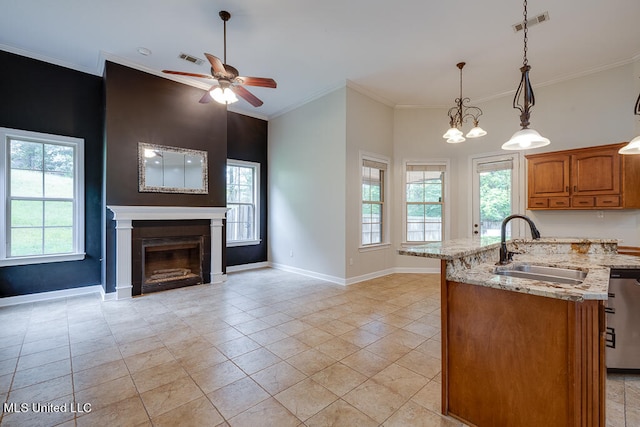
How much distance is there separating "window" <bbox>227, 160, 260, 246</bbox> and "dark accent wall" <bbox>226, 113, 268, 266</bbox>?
0.40ft

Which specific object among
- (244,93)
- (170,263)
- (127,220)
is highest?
(244,93)

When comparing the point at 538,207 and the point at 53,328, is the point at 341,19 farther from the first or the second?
the point at 53,328

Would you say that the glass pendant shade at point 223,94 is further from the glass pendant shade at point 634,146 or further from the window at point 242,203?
the glass pendant shade at point 634,146

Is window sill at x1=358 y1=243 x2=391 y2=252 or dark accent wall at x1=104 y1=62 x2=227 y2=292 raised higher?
dark accent wall at x1=104 y1=62 x2=227 y2=292

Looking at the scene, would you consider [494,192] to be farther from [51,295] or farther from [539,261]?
[51,295]

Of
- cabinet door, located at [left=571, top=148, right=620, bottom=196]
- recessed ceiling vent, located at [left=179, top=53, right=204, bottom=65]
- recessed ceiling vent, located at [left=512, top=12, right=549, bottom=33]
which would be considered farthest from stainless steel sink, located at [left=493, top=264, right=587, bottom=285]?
recessed ceiling vent, located at [left=179, top=53, right=204, bottom=65]

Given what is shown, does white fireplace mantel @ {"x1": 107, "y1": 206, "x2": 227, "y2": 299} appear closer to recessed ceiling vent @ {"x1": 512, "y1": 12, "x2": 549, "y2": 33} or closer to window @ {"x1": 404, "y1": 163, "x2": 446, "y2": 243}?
window @ {"x1": 404, "y1": 163, "x2": 446, "y2": 243}

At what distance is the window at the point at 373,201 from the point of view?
5418 millimetres

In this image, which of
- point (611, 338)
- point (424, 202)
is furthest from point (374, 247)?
point (611, 338)

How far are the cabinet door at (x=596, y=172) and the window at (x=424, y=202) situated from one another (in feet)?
6.79

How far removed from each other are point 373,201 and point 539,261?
135 inches

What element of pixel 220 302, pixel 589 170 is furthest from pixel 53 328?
pixel 589 170

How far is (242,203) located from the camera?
623cm

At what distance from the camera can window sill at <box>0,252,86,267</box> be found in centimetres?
384
